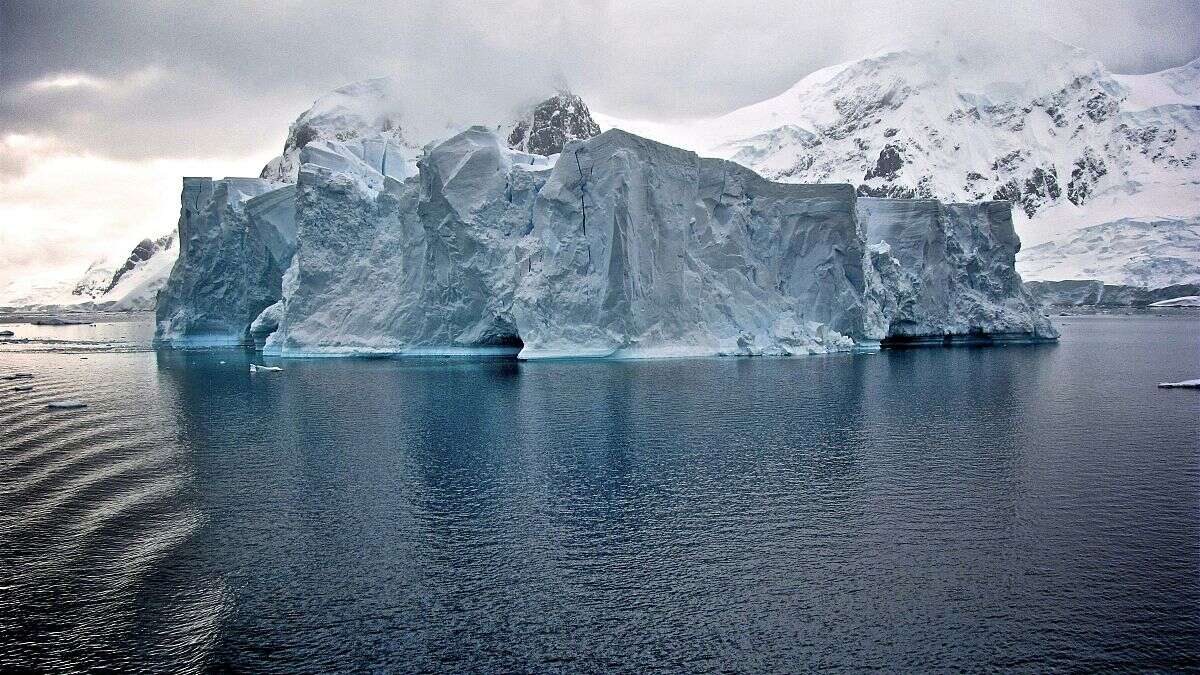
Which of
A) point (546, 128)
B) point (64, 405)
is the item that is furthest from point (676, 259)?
point (546, 128)

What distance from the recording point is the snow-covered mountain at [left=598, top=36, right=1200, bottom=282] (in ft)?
418

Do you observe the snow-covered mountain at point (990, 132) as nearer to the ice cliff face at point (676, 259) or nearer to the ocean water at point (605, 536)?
the ice cliff face at point (676, 259)

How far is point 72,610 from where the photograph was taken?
8.20m

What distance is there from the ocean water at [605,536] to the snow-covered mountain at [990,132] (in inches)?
4520

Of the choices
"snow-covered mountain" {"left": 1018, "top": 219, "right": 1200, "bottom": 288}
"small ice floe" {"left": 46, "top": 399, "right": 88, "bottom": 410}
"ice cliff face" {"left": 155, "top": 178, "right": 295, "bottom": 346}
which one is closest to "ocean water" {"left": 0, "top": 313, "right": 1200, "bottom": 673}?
"small ice floe" {"left": 46, "top": 399, "right": 88, "bottom": 410}

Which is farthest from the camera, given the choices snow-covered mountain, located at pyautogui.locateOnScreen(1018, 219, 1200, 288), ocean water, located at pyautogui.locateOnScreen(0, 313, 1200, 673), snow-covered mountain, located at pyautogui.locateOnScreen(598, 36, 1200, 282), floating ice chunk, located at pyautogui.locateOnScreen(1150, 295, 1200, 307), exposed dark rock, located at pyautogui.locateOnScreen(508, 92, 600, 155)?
snow-covered mountain, located at pyautogui.locateOnScreen(598, 36, 1200, 282)

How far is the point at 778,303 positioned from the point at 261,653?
31220 millimetres

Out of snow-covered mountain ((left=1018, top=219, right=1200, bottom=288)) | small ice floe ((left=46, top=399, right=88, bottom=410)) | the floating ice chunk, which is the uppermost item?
snow-covered mountain ((left=1018, top=219, right=1200, bottom=288))

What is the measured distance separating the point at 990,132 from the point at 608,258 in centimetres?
12888

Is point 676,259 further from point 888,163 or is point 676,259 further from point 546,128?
point 888,163

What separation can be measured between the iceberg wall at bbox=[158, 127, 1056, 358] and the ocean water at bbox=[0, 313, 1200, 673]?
12885mm

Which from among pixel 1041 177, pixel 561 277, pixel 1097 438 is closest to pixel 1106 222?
pixel 1041 177

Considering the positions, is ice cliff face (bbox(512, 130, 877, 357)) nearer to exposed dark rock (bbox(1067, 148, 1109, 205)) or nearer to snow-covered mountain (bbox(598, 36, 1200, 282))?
snow-covered mountain (bbox(598, 36, 1200, 282))

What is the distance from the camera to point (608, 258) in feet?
107
